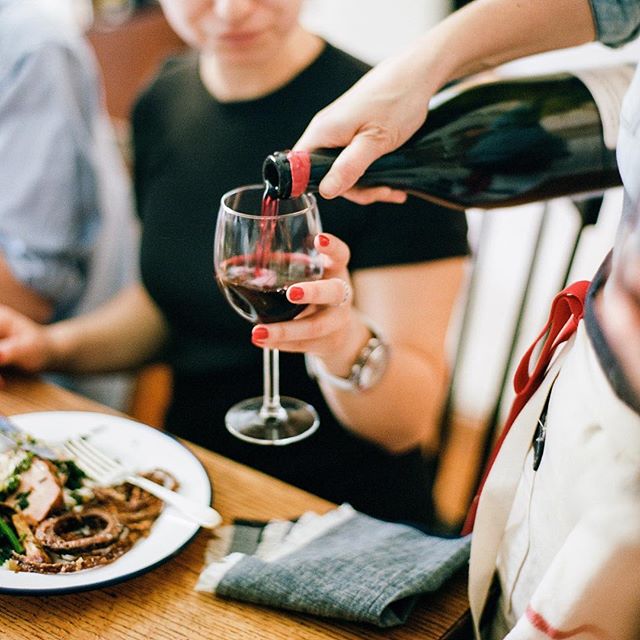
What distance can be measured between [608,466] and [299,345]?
16.4 inches

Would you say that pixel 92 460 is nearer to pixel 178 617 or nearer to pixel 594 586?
pixel 178 617

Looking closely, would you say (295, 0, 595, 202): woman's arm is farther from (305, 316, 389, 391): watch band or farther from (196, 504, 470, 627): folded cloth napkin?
(196, 504, 470, 627): folded cloth napkin

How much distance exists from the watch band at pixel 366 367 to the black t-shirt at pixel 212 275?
221 mm

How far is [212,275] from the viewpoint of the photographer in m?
1.30

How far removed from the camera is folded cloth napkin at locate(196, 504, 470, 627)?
2.27 ft

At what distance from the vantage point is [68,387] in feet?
5.51

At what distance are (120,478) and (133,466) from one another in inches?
1.2

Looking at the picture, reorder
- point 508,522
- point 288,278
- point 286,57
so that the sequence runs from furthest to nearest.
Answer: point 286,57 < point 288,278 < point 508,522

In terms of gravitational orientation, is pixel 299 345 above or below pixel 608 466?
below

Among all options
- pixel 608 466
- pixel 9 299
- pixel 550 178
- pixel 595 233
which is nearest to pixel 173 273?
pixel 9 299

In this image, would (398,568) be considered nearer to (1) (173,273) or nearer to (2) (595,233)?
(1) (173,273)

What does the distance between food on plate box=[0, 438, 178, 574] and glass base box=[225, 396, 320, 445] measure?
12cm

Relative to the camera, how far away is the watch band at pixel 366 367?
0.99 meters

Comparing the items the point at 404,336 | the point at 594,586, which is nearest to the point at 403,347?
the point at 404,336
